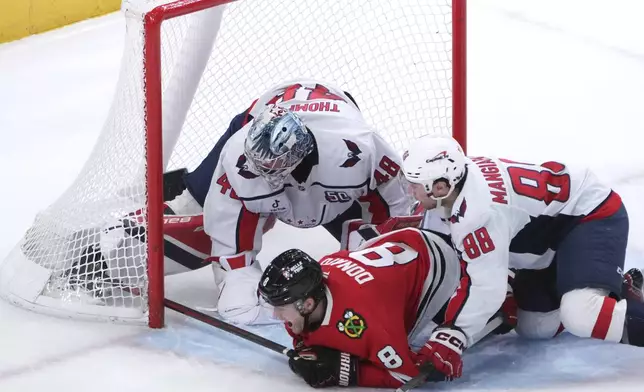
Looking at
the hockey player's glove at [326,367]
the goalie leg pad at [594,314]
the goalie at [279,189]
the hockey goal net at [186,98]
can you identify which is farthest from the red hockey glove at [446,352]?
the hockey goal net at [186,98]

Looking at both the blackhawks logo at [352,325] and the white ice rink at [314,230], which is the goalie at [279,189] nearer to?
the white ice rink at [314,230]

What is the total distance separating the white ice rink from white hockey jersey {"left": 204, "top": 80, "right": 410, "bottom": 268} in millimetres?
273

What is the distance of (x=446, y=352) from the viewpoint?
2.79 meters

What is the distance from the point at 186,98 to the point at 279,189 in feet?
1.45

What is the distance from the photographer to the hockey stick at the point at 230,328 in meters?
3.01

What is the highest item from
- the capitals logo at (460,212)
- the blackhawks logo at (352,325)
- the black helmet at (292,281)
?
the capitals logo at (460,212)

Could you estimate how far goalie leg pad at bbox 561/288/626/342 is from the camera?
2.83 metres

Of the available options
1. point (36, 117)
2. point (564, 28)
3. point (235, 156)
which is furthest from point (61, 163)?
point (564, 28)

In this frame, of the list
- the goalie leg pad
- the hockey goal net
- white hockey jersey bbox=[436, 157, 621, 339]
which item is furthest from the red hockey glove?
the hockey goal net

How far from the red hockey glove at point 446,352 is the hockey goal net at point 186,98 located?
0.79m

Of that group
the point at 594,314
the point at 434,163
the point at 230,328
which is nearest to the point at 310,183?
the point at 230,328

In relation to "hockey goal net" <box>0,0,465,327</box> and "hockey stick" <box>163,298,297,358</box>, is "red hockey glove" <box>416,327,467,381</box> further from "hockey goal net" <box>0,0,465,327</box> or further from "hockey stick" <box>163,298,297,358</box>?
"hockey goal net" <box>0,0,465,327</box>

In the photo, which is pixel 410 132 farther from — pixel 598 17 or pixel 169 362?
pixel 598 17

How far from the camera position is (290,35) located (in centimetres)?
368
